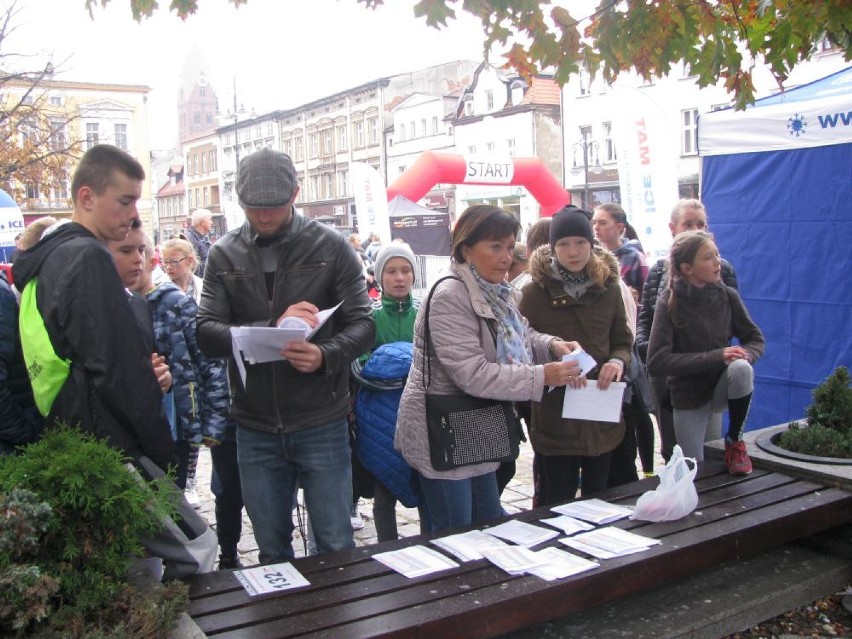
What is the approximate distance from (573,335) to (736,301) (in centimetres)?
119

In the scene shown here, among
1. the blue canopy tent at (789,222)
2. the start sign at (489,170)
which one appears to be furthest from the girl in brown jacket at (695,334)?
the start sign at (489,170)

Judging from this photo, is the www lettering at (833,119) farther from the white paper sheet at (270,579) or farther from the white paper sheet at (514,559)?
the white paper sheet at (270,579)

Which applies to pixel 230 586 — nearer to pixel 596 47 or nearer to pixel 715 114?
pixel 596 47

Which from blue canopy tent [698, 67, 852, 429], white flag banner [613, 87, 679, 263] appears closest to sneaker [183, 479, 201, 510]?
blue canopy tent [698, 67, 852, 429]

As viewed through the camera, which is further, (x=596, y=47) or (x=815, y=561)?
(x=596, y=47)

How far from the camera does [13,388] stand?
8.17 feet

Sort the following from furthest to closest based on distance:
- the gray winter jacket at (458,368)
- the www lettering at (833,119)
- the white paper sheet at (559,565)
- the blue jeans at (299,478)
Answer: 1. the www lettering at (833,119)
2. the gray winter jacket at (458,368)
3. the blue jeans at (299,478)
4. the white paper sheet at (559,565)

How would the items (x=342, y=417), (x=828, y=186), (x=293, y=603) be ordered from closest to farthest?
(x=293, y=603)
(x=342, y=417)
(x=828, y=186)

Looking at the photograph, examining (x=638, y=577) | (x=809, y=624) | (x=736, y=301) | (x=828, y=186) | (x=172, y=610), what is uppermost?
(x=828, y=186)

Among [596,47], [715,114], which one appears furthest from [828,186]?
[596,47]

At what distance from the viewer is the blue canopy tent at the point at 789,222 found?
19.4ft

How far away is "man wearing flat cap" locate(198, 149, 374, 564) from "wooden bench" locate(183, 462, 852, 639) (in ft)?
0.94

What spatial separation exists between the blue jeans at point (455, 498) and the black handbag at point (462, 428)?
5.5 inches

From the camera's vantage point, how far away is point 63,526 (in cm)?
209
